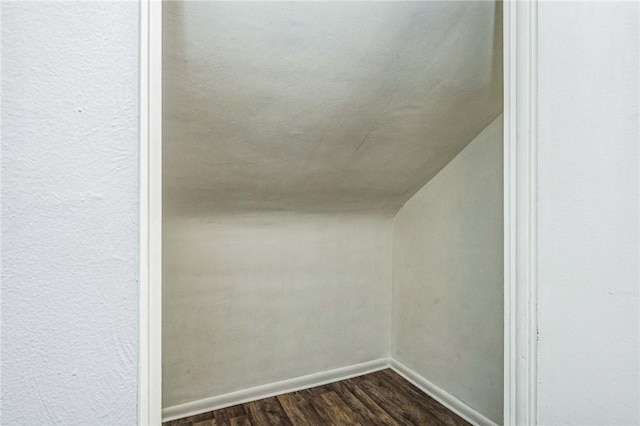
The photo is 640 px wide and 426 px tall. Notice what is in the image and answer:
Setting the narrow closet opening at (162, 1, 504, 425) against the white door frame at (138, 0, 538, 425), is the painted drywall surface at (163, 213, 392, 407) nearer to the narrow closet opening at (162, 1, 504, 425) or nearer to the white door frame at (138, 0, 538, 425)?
the narrow closet opening at (162, 1, 504, 425)

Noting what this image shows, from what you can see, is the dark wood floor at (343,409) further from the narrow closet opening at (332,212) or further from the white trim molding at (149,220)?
the white trim molding at (149,220)

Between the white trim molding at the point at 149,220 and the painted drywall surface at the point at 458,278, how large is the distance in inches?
58.2

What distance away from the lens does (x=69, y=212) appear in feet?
1.98

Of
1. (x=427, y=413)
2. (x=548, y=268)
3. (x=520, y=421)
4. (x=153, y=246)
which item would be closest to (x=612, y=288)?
(x=548, y=268)

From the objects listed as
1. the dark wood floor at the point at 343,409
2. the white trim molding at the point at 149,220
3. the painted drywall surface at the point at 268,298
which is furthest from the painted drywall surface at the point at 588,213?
the painted drywall surface at the point at 268,298

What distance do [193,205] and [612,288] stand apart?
1.56 m

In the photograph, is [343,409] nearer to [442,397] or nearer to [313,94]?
[442,397]

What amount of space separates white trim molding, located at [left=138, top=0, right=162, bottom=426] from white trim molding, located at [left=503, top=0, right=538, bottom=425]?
34.3 inches

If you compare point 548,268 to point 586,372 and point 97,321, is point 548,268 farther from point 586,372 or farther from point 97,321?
point 97,321

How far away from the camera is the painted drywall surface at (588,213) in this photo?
771 mm

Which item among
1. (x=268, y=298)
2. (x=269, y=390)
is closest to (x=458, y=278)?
(x=268, y=298)

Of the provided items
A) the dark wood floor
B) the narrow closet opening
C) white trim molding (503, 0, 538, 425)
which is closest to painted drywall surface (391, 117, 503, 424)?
the narrow closet opening

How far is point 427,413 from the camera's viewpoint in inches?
72.0

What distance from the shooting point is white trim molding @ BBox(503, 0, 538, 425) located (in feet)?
3.02
